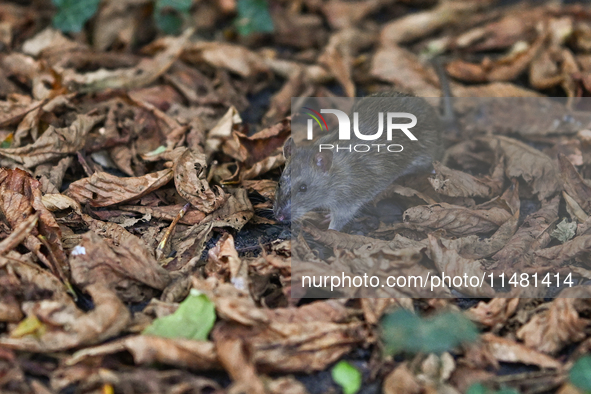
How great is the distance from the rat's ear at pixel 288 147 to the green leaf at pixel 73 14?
3.32 meters

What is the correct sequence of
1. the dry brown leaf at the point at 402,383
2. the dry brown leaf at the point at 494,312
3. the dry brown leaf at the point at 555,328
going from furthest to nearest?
the dry brown leaf at the point at 494,312
the dry brown leaf at the point at 555,328
the dry brown leaf at the point at 402,383

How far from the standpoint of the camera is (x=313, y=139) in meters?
5.49

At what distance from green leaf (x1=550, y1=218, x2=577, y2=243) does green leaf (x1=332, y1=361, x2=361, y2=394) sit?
226cm

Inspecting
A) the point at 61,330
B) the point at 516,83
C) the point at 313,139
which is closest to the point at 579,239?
the point at 313,139

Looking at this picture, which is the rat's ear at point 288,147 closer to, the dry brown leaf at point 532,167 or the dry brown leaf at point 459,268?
the dry brown leaf at point 459,268

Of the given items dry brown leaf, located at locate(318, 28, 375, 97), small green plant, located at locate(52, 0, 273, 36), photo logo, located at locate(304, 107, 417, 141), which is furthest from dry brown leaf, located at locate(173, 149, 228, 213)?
small green plant, located at locate(52, 0, 273, 36)

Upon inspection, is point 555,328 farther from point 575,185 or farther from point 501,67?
point 501,67

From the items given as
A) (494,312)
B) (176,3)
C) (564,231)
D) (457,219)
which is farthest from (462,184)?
(176,3)

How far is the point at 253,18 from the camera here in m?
6.81

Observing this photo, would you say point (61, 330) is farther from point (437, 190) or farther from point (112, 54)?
point (112, 54)

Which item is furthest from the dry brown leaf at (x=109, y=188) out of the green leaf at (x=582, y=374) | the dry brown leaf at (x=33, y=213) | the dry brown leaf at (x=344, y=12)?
the dry brown leaf at (x=344, y=12)

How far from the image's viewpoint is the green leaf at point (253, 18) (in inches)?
267

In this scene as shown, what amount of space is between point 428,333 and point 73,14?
556 centimetres

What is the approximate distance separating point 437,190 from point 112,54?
409cm
